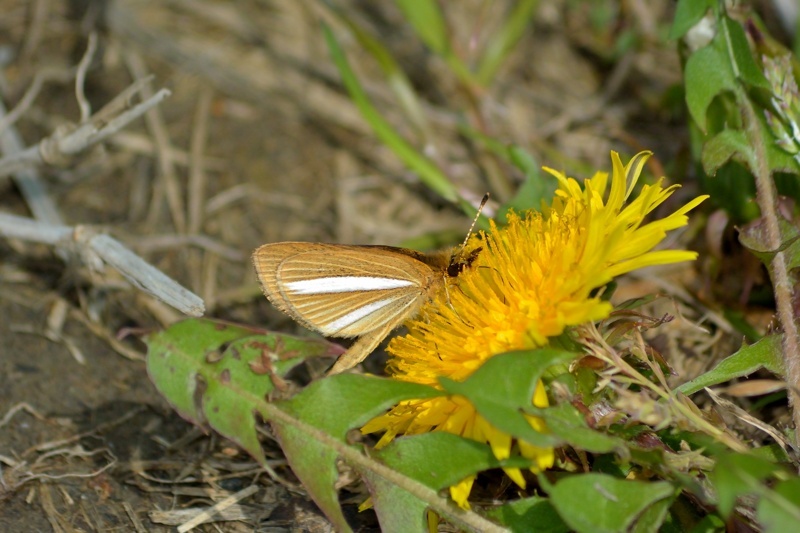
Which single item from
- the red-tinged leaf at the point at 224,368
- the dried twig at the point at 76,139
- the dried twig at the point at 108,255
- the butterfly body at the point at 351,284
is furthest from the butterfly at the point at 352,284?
the dried twig at the point at 76,139

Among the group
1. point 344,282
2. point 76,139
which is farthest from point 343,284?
point 76,139

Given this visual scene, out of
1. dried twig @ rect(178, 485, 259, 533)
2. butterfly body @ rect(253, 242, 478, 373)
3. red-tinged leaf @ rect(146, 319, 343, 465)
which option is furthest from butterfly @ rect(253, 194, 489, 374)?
dried twig @ rect(178, 485, 259, 533)

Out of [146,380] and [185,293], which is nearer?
[185,293]

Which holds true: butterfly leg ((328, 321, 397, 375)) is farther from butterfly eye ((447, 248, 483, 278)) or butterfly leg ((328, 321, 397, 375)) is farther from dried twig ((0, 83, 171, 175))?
dried twig ((0, 83, 171, 175))

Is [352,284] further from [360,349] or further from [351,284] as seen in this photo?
[360,349]

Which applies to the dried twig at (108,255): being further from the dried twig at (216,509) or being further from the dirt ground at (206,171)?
the dried twig at (216,509)

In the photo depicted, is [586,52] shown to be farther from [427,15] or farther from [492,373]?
[492,373]

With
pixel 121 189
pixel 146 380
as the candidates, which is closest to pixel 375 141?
pixel 121 189
